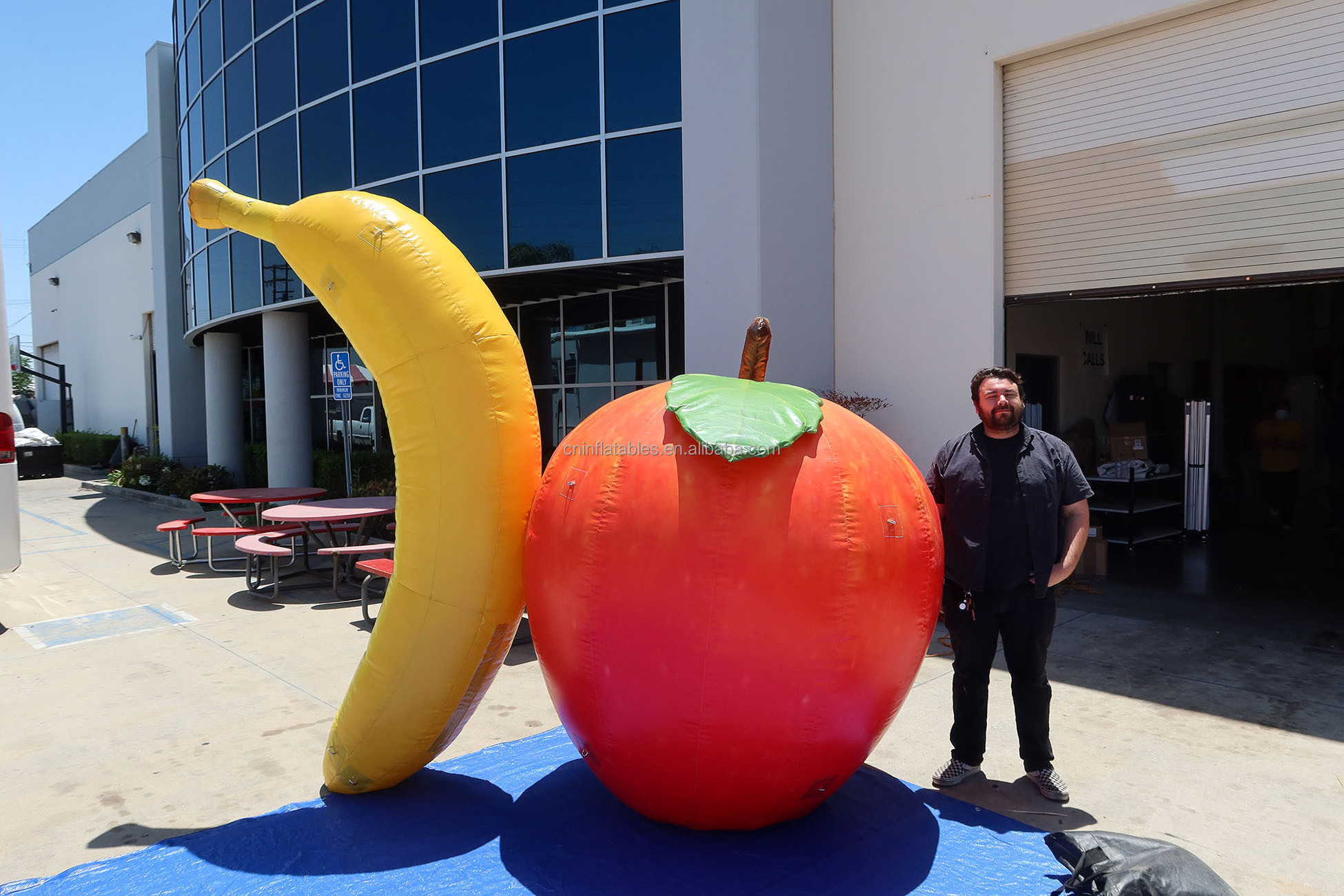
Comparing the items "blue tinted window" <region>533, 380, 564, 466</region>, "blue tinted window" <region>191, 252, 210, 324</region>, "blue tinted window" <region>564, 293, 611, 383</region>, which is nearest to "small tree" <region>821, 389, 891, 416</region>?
"blue tinted window" <region>564, 293, 611, 383</region>

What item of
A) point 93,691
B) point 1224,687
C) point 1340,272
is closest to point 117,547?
point 93,691

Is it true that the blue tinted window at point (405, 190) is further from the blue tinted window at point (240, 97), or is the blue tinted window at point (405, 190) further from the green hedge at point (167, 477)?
the green hedge at point (167, 477)

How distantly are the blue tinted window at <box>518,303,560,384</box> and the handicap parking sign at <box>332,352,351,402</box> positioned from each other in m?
4.09

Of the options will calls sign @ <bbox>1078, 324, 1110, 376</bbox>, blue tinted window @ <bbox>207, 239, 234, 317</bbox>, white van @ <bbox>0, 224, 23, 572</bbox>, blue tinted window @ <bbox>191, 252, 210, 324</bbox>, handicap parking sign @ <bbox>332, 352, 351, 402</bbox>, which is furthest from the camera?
blue tinted window @ <bbox>191, 252, 210, 324</bbox>

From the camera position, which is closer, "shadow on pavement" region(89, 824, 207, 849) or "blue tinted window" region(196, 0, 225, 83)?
"shadow on pavement" region(89, 824, 207, 849)

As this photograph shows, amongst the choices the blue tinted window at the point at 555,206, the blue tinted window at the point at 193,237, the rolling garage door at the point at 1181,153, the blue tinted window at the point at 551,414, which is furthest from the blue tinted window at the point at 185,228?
the rolling garage door at the point at 1181,153

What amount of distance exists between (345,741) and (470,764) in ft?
2.46

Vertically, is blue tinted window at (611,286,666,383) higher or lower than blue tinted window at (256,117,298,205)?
lower

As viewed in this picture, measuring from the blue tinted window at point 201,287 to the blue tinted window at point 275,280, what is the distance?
8.25 ft

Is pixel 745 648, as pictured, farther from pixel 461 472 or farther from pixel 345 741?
pixel 345 741

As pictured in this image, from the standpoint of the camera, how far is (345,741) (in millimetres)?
3943

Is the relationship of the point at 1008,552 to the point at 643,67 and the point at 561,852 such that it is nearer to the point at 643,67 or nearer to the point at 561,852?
the point at 561,852

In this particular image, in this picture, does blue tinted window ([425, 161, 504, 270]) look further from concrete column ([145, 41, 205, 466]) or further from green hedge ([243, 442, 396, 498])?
concrete column ([145, 41, 205, 466])

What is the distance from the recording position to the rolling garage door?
6.57 m
